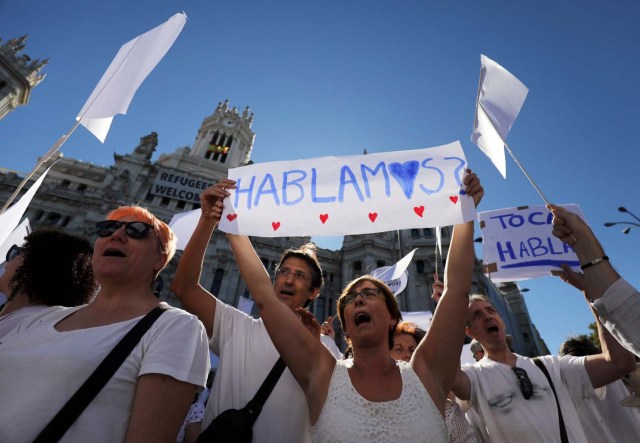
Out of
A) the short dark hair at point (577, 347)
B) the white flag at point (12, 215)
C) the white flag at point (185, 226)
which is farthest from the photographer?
the white flag at point (185, 226)

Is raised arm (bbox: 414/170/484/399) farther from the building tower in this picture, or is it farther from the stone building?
the building tower

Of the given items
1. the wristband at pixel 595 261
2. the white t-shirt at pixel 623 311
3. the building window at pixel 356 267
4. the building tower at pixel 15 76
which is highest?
the building tower at pixel 15 76

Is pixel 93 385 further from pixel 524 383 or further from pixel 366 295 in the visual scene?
pixel 524 383

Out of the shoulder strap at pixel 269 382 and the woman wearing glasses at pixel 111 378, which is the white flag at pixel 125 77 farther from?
the shoulder strap at pixel 269 382

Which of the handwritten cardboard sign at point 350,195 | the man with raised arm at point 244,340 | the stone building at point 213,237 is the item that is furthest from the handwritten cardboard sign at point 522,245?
the stone building at point 213,237

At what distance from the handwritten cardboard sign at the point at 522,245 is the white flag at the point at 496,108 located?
128cm

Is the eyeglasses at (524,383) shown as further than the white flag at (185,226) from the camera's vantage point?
No

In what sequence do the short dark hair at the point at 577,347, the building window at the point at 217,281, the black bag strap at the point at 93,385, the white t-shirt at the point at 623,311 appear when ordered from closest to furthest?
1. the black bag strap at the point at 93,385
2. the white t-shirt at the point at 623,311
3. the short dark hair at the point at 577,347
4. the building window at the point at 217,281

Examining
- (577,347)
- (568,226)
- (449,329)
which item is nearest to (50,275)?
(449,329)

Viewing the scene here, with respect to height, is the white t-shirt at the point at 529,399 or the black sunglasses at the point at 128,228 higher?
the black sunglasses at the point at 128,228

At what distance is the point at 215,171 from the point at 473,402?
36552 millimetres

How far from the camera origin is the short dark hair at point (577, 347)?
443 centimetres

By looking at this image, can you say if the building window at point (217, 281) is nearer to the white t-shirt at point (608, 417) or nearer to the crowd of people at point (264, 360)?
the crowd of people at point (264, 360)

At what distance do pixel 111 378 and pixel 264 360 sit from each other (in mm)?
1200
